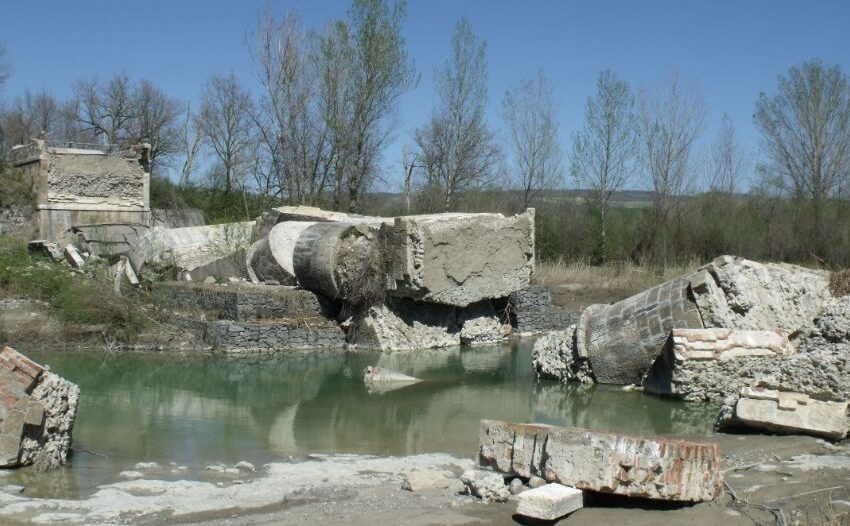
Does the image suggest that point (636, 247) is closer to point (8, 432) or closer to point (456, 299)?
point (456, 299)

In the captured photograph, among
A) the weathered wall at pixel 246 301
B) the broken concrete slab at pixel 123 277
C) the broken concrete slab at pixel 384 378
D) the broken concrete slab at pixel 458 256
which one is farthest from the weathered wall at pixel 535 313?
the broken concrete slab at pixel 123 277

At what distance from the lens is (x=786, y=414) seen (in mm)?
7965

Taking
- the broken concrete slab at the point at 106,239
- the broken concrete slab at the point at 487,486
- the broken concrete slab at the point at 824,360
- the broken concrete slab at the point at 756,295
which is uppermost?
the broken concrete slab at the point at 106,239

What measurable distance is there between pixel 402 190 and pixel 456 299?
717 inches

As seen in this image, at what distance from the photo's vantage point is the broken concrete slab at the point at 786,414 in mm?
7723

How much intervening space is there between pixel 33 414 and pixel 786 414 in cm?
633

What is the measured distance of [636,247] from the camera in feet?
84.4

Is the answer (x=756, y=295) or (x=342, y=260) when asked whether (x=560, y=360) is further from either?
(x=342, y=260)

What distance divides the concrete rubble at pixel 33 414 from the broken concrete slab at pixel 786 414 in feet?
19.4

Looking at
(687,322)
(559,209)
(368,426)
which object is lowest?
(368,426)

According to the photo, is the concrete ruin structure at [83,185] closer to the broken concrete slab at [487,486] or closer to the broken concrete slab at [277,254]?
the broken concrete slab at [277,254]

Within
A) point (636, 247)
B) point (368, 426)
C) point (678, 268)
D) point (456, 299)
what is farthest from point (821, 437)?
point (636, 247)

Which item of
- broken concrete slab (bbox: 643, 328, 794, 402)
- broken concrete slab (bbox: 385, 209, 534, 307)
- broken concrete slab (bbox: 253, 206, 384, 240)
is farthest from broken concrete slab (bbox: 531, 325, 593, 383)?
broken concrete slab (bbox: 253, 206, 384, 240)

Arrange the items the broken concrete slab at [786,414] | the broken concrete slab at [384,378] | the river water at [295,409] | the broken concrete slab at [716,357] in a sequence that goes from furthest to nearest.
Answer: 1. the broken concrete slab at [384,378]
2. the broken concrete slab at [716,357]
3. the river water at [295,409]
4. the broken concrete slab at [786,414]
